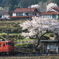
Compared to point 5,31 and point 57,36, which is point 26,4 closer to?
point 5,31

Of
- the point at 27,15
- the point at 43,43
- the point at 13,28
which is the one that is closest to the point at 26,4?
the point at 27,15

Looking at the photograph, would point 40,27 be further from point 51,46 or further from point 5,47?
point 5,47

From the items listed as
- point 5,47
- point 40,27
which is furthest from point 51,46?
point 5,47

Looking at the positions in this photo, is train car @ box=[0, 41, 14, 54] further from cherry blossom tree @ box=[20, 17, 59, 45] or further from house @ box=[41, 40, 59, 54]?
cherry blossom tree @ box=[20, 17, 59, 45]

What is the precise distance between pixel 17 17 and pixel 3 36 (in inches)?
789

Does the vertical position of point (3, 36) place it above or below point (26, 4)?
below

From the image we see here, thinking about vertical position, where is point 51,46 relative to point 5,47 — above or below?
below

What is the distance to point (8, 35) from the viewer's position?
51.6 metres

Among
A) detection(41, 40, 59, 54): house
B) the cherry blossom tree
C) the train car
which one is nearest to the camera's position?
the train car

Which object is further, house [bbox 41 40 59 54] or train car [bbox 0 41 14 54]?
house [bbox 41 40 59 54]

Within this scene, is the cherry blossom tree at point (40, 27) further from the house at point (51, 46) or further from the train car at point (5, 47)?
the train car at point (5, 47)

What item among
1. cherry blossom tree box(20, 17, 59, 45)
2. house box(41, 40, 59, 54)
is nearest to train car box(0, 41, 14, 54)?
house box(41, 40, 59, 54)

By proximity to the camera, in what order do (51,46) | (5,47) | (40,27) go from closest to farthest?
(5,47), (51,46), (40,27)

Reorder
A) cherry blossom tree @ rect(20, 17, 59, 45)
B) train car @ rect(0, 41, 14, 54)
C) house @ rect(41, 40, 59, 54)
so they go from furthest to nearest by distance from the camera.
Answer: cherry blossom tree @ rect(20, 17, 59, 45) → house @ rect(41, 40, 59, 54) → train car @ rect(0, 41, 14, 54)
